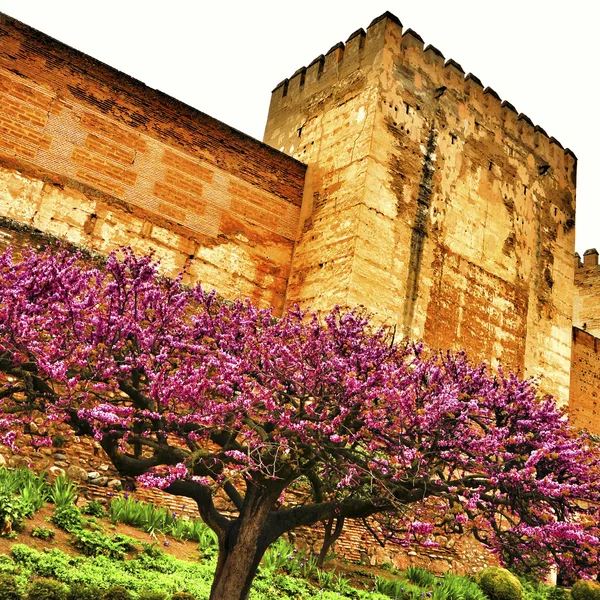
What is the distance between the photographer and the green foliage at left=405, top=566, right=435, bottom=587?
35.3ft

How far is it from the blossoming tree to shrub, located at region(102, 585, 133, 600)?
2.85 feet

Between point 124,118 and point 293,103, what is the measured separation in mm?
4695

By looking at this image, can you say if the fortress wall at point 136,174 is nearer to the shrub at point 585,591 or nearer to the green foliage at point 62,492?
the green foliage at point 62,492

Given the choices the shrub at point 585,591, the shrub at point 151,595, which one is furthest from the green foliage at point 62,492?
the shrub at point 585,591

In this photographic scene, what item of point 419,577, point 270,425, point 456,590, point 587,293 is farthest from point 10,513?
point 587,293

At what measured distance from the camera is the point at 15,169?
38.1 ft

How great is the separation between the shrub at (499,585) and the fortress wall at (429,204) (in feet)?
13.9

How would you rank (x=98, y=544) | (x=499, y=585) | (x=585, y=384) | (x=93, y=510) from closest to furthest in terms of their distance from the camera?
1. (x=98, y=544)
2. (x=93, y=510)
3. (x=499, y=585)
4. (x=585, y=384)

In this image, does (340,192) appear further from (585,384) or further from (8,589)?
(8,589)

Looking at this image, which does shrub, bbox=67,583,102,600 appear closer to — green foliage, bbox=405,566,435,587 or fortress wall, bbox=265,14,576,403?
green foliage, bbox=405,566,435,587

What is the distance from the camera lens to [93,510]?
29.0 feet

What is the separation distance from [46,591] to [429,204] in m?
10.5

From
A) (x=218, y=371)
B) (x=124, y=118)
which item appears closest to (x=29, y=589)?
(x=218, y=371)

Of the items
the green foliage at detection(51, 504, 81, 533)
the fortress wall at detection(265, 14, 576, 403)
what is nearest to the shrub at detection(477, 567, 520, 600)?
the fortress wall at detection(265, 14, 576, 403)
